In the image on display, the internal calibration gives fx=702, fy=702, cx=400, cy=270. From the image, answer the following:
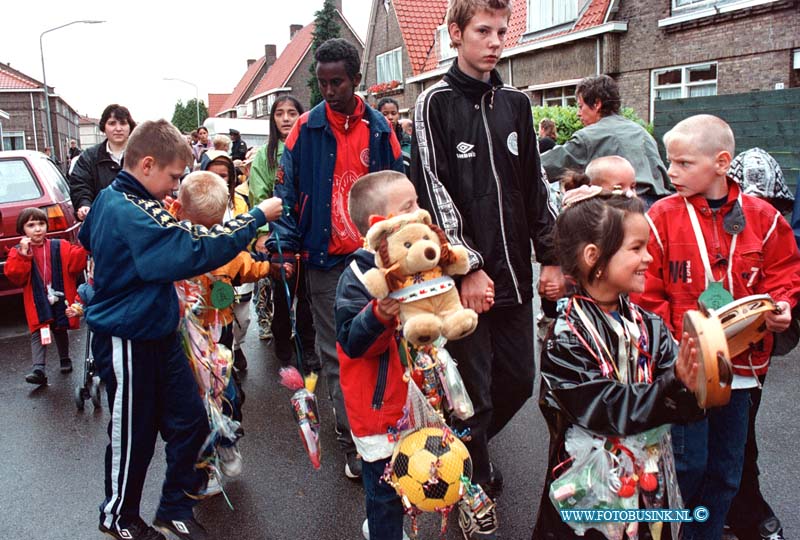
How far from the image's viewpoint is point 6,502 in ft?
13.0

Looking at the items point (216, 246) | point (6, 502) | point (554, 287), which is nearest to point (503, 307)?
point (554, 287)

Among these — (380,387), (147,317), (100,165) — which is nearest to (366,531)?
(380,387)

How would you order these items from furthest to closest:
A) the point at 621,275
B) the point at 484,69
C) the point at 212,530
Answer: the point at 212,530 < the point at 484,69 < the point at 621,275

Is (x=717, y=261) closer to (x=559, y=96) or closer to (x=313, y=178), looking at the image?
(x=313, y=178)

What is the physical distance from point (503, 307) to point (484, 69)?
1.11m

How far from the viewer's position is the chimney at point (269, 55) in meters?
64.3

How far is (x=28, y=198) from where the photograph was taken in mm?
8375

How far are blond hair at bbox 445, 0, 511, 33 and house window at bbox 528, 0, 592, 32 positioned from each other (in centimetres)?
1643

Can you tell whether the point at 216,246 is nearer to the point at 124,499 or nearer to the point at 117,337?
the point at 117,337

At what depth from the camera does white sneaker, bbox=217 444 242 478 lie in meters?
3.91

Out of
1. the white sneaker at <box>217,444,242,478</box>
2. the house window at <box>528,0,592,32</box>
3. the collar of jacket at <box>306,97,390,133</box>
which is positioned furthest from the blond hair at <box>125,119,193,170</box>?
the house window at <box>528,0,592,32</box>

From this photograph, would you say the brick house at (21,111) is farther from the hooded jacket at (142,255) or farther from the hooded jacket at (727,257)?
the hooded jacket at (727,257)

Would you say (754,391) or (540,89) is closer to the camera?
(754,391)

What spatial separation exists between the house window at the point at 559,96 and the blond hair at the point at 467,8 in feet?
52.1
